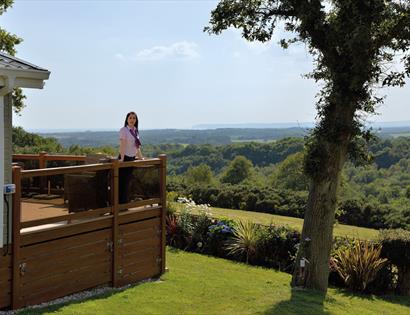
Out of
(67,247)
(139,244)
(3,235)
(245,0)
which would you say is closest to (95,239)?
(67,247)

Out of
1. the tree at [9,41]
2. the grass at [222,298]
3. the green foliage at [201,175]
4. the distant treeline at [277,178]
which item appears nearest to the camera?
the grass at [222,298]

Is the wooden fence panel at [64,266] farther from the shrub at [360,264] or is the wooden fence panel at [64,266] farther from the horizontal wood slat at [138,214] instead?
the shrub at [360,264]

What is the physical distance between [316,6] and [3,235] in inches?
264

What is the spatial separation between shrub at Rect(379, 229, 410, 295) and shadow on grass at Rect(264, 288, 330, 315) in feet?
7.45

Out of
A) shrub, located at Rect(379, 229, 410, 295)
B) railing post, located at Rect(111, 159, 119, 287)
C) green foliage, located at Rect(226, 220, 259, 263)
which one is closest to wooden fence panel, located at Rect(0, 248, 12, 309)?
railing post, located at Rect(111, 159, 119, 287)

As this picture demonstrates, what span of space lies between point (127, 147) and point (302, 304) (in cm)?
413

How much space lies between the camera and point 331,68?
32.2 ft

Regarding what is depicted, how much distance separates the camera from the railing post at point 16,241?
6.97 metres

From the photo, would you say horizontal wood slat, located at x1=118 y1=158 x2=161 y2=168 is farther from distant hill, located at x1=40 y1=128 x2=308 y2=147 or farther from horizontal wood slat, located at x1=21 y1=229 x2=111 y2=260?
distant hill, located at x1=40 y1=128 x2=308 y2=147

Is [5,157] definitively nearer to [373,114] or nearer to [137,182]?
[137,182]

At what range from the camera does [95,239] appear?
8.30m

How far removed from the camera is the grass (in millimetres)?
7551

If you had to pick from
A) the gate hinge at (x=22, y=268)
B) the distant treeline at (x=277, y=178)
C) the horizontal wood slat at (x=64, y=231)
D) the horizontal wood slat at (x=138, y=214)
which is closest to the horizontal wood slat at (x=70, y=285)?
the gate hinge at (x=22, y=268)

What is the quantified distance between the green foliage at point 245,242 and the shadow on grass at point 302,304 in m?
2.76
